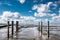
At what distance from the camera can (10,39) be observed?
6684 millimetres

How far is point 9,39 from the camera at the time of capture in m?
6.69

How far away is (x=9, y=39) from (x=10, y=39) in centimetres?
5
